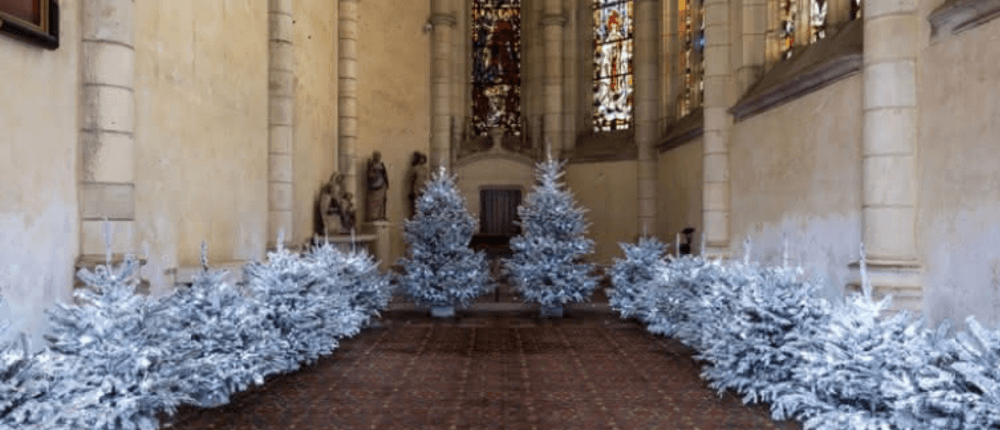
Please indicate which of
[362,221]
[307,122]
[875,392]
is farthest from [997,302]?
[362,221]

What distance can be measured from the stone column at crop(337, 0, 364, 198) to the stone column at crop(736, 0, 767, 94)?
7485 millimetres

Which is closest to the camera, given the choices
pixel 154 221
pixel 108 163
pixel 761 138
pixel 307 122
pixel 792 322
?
pixel 792 322

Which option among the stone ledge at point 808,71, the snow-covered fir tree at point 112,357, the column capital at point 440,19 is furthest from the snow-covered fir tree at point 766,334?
the column capital at point 440,19

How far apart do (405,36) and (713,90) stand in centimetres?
865

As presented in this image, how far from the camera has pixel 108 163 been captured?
6.54m

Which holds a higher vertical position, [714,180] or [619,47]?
[619,47]

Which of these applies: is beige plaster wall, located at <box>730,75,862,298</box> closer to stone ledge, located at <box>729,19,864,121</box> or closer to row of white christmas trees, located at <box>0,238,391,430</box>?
stone ledge, located at <box>729,19,864,121</box>

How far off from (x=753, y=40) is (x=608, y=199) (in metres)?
6.99

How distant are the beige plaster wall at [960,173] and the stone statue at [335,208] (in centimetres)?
962

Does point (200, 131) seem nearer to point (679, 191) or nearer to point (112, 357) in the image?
point (112, 357)

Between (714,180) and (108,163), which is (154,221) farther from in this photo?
(714,180)

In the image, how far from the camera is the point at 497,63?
20.8 meters

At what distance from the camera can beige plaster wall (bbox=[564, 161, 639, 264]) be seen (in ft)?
59.8

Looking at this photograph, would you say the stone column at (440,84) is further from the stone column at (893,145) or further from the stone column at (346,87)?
the stone column at (893,145)
